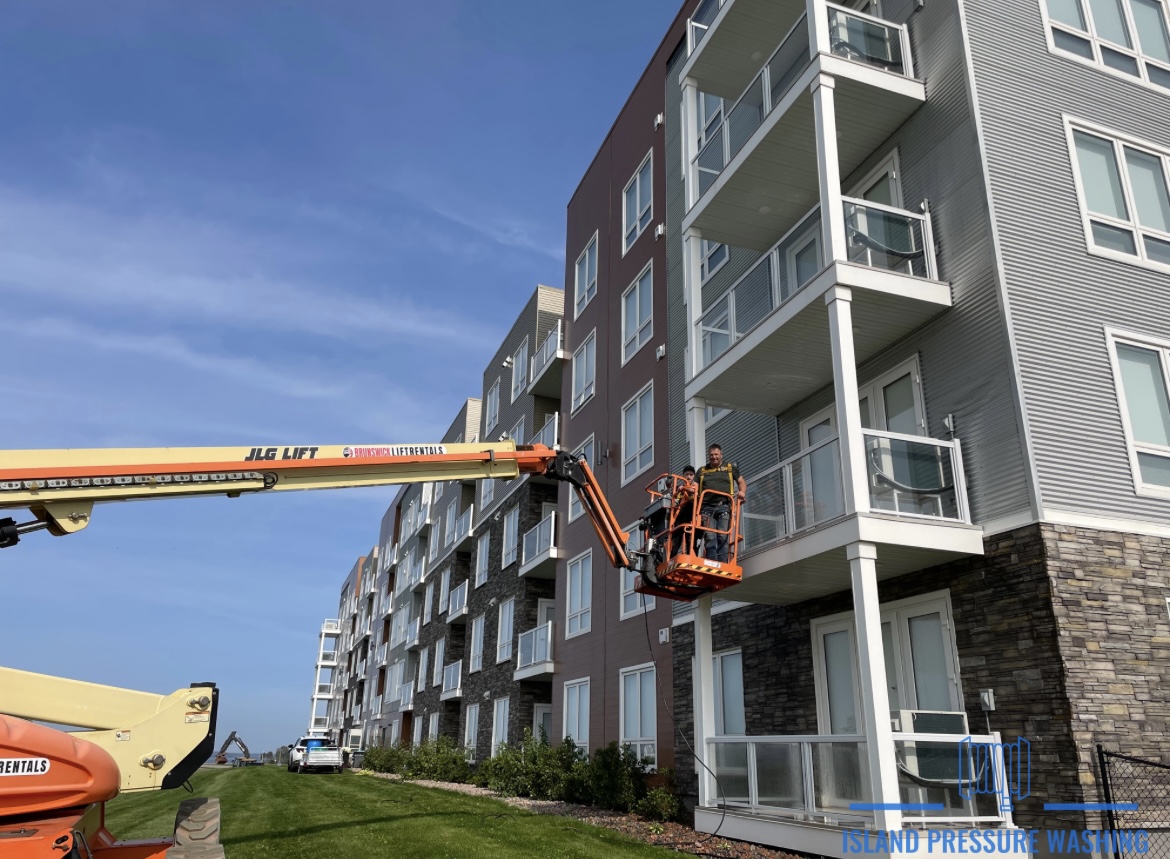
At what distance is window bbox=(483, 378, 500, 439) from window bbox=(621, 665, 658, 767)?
19.1m

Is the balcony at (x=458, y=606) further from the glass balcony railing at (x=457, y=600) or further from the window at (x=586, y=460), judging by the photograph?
the window at (x=586, y=460)

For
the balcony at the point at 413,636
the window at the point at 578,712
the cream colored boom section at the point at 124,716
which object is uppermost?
the balcony at the point at 413,636

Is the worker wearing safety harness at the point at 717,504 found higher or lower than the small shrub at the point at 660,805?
higher

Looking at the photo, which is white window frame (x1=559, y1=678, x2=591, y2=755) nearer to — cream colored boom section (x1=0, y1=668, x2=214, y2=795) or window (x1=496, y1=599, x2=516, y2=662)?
window (x1=496, y1=599, x2=516, y2=662)

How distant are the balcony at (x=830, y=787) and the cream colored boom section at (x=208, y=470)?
5.14 meters

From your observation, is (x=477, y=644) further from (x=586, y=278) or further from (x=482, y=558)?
(x=586, y=278)

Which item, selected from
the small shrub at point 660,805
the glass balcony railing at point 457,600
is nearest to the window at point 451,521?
the glass balcony railing at point 457,600

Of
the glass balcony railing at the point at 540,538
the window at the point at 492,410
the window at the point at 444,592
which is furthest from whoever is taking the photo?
the window at the point at 444,592

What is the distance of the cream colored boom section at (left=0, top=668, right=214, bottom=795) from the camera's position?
24.6 ft

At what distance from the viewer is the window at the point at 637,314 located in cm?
2258

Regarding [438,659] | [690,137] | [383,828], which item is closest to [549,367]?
[690,137]

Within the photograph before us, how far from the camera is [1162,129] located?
1397 cm

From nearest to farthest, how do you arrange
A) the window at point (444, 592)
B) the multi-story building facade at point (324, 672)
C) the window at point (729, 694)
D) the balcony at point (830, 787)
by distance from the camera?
1. the balcony at point (830, 787)
2. the window at point (729, 694)
3. the window at point (444, 592)
4. the multi-story building facade at point (324, 672)

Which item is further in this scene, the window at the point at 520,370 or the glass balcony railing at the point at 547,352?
the window at the point at 520,370
